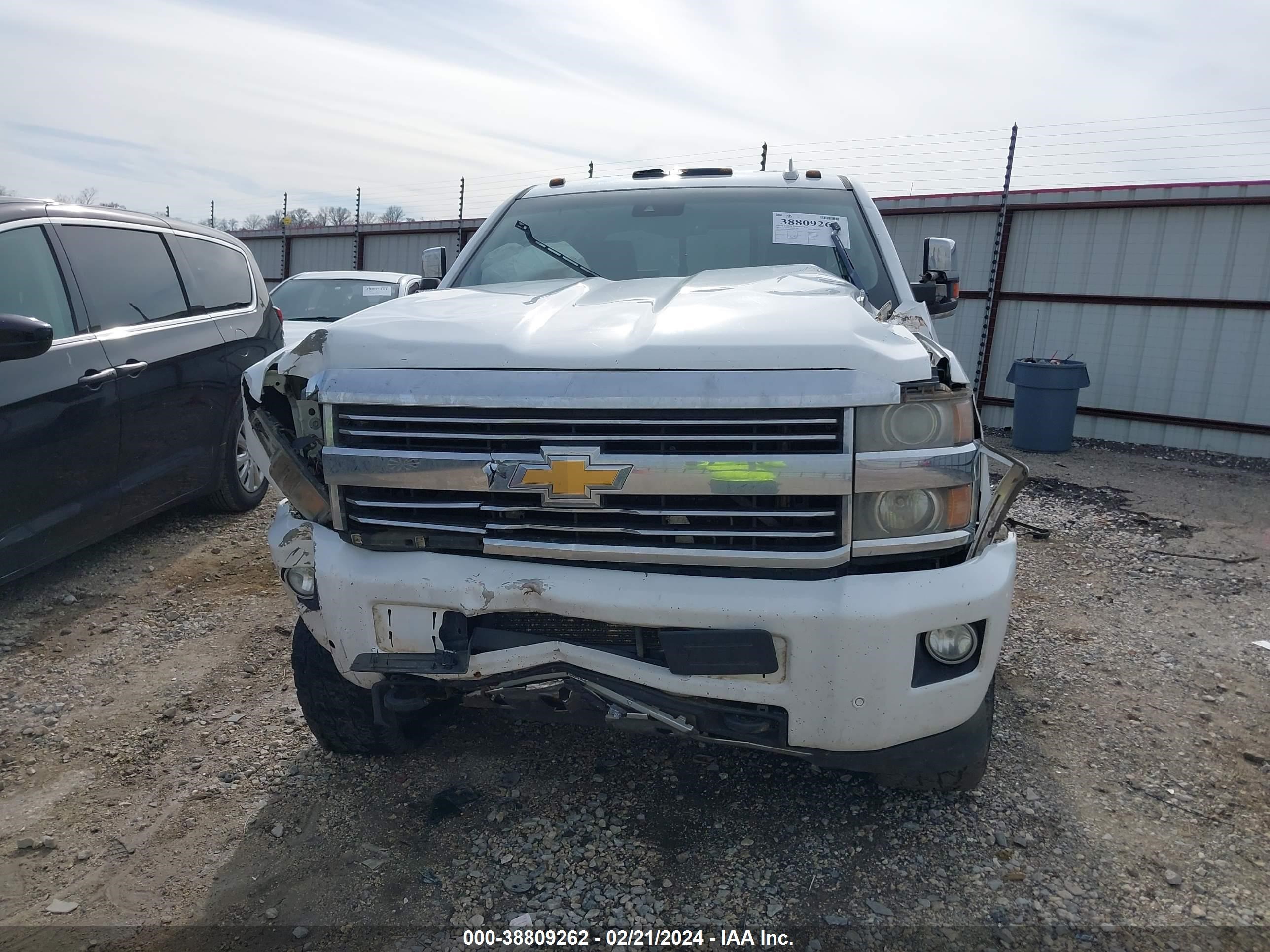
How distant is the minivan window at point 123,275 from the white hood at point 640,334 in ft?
7.59

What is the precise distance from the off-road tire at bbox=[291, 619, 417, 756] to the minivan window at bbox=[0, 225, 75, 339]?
223 centimetres

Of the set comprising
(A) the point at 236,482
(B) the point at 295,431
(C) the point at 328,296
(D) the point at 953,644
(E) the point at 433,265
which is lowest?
(A) the point at 236,482

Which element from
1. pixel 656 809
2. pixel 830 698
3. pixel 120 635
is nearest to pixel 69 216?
pixel 120 635

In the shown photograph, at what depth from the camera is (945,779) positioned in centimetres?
242

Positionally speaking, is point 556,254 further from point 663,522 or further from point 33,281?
point 33,281

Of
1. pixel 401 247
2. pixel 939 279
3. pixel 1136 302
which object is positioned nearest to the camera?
pixel 939 279

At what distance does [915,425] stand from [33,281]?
3.95 m

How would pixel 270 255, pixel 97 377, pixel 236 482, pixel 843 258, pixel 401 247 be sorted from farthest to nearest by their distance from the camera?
1. pixel 270 255
2. pixel 401 247
3. pixel 236 482
4. pixel 97 377
5. pixel 843 258

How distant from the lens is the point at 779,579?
210 centimetres

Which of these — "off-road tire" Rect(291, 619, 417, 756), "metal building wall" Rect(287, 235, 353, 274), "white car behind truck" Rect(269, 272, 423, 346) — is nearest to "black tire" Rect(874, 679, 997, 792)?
"off-road tire" Rect(291, 619, 417, 756)

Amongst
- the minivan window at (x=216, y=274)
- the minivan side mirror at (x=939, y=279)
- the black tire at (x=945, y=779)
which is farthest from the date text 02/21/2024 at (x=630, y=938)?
the minivan window at (x=216, y=274)

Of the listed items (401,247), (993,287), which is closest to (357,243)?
(401,247)

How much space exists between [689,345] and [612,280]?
1.22 m

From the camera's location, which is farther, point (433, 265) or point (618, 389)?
point (433, 265)
